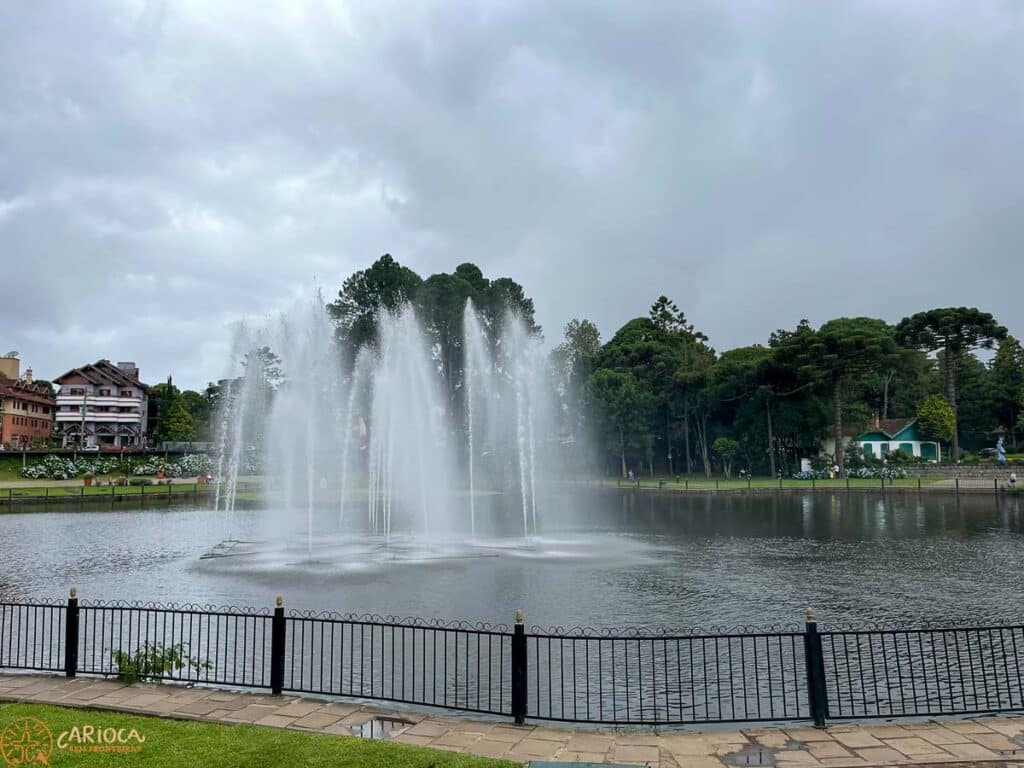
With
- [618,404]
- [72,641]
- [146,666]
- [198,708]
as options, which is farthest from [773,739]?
[618,404]

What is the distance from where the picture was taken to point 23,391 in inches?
4072

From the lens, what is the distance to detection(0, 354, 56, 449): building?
98.4 metres

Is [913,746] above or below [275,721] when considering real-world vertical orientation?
below

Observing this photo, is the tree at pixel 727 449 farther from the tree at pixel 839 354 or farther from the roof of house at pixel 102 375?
the roof of house at pixel 102 375

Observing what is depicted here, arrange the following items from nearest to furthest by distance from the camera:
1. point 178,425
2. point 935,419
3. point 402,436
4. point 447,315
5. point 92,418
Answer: point 402,436 < point 447,315 < point 935,419 < point 178,425 < point 92,418

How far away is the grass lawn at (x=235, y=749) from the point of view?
772 centimetres

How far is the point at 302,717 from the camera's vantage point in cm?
970

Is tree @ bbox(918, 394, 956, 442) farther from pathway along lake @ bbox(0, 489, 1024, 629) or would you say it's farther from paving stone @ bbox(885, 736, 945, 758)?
paving stone @ bbox(885, 736, 945, 758)

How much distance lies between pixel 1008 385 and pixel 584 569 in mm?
95976

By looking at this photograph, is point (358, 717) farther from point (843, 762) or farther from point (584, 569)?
point (584, 569)

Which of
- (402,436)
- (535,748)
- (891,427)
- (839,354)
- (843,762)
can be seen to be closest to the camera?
(843,762)

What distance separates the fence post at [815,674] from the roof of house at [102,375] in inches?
4809

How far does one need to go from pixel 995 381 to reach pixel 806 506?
210 ft

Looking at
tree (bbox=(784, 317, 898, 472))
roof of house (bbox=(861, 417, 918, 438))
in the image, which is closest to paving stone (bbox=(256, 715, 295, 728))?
tree (bbox=(784, 317, 898, 472))
